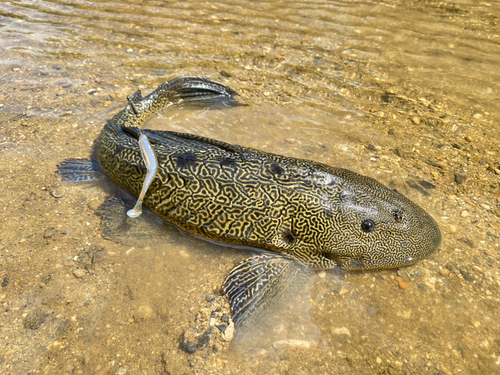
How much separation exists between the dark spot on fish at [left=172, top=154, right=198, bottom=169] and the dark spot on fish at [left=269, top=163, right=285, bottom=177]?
0.89 meters

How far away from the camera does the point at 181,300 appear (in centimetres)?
350

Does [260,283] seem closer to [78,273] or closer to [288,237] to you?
[288,237]

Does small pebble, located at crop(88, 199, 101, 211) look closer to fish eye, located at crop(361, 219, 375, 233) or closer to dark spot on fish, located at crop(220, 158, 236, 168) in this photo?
dark spot on fish, located at crop(220, 158, 236, 168)

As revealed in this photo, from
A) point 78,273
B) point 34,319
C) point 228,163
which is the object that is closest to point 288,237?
point 228,163

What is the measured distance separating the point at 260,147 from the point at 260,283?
2307 mm

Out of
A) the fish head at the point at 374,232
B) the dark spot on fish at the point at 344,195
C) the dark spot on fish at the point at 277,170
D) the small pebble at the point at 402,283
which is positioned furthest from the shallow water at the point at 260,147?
the dark spot on fish at the point at 277,170

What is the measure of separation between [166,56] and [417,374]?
6861 mm

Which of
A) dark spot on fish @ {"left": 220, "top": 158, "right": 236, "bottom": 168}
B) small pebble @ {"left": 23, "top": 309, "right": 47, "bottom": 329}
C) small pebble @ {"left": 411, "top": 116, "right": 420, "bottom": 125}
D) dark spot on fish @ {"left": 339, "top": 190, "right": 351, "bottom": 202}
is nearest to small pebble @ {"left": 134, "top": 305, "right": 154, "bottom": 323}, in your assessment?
small pebble @ {"left": 23, "top": 309, "right": 47, "bottom": 329}

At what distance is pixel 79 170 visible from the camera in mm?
4656

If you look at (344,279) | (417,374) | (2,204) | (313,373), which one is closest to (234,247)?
(344,279)

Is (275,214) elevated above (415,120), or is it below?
below

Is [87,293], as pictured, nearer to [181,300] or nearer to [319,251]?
[181,300]

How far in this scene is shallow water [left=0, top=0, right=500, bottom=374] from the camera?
3182 mm

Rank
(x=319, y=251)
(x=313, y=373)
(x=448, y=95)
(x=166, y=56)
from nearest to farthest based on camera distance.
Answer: (x=313, y=373)
(x=319, y=251)
(x=448, y=95)
(x=166, y=56)
